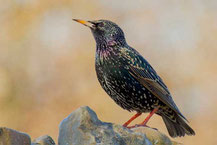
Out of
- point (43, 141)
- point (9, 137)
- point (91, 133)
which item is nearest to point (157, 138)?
point (91, 133)

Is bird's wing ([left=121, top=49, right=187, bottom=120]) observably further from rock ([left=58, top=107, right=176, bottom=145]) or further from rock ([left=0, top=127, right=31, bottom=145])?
rock ([left=0, top=127, right=31, bottom=145])

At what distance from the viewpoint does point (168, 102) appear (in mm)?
4859

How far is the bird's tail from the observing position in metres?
5.07

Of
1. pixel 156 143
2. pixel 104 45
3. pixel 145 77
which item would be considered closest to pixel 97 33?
pixel 104 45

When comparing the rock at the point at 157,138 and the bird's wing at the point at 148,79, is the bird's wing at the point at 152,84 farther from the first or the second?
the rock at the point at 157,138

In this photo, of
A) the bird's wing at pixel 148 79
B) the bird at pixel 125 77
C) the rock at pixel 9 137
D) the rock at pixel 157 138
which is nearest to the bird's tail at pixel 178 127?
the bird at pixel 125 77

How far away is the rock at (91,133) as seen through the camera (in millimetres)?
3248

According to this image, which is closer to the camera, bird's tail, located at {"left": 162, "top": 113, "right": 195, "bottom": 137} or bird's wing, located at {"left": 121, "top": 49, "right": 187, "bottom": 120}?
bird's wing, located at {"left": 121, "top": 49, "right": 187, "bottom": 120}

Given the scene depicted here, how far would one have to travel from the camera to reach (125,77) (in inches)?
181

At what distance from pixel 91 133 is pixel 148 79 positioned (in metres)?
1.74

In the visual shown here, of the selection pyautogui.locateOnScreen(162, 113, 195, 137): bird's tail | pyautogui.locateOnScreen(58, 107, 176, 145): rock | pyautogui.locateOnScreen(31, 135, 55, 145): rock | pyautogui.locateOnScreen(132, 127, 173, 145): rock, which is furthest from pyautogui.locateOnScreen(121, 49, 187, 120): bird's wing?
pyautogui.locateOnScreen(31, 135, 55, 145): rock

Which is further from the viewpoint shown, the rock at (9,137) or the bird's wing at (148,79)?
the bird's wing at (148,79)

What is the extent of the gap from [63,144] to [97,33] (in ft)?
5.80

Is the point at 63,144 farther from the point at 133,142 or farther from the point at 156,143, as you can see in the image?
the point at 156,143
